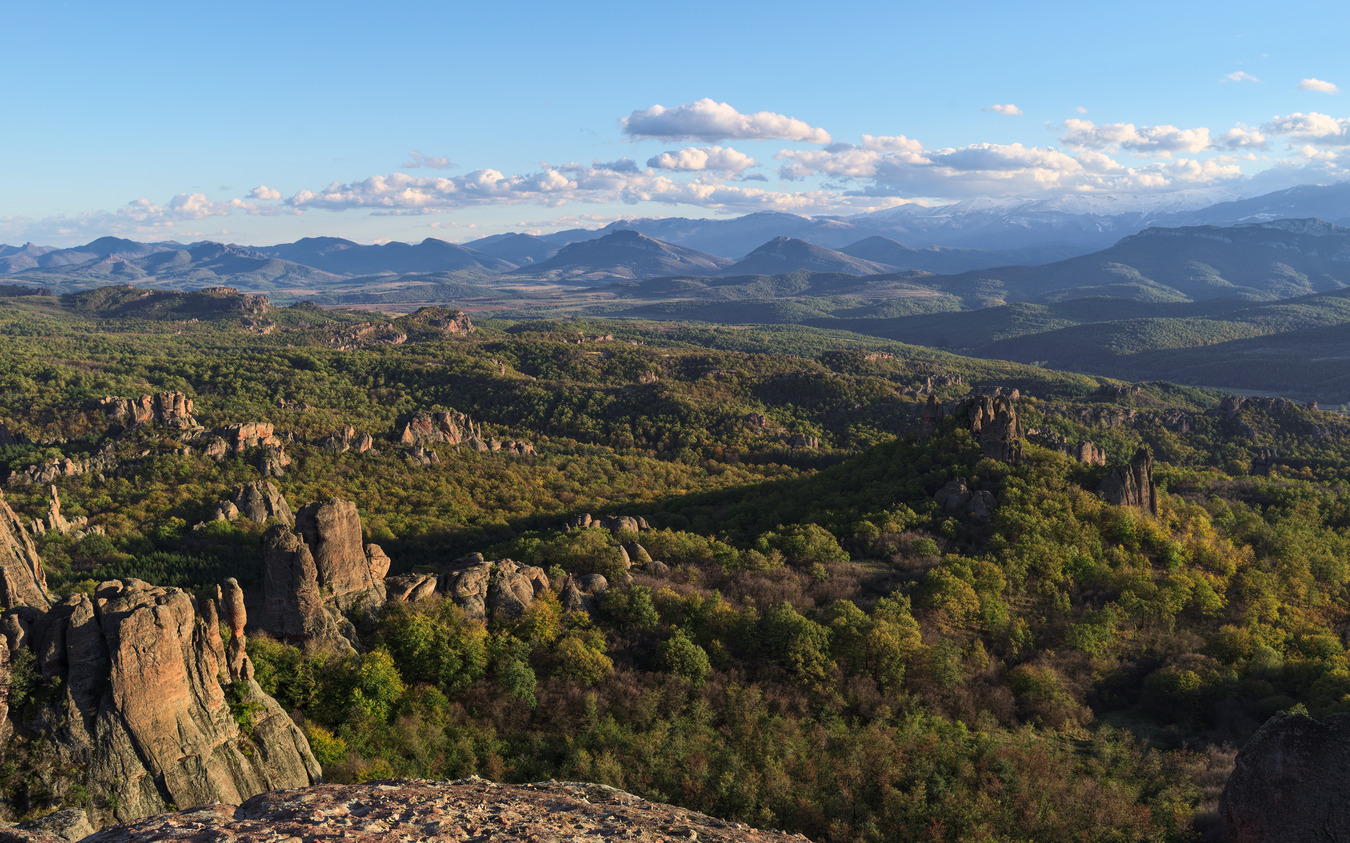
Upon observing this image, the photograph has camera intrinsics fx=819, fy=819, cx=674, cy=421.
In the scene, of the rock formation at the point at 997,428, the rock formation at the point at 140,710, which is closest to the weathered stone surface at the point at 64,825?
the rock formation at the point at 140,710

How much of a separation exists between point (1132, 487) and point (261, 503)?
231 feet

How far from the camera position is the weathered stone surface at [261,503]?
7074 centimetres

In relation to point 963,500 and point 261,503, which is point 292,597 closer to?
point 261,503

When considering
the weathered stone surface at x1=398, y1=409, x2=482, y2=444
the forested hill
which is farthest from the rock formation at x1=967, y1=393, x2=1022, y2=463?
the weathered stone surface at x1=398, y1=409, x2=482, y2=444

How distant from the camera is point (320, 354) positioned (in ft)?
580

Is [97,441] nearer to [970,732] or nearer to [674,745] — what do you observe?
[674,745]

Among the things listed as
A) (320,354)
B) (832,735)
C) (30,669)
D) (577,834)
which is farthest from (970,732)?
(320,354)

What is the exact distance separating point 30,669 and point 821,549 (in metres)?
41.7

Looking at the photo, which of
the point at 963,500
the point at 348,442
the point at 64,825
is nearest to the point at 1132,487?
the point at 963,500

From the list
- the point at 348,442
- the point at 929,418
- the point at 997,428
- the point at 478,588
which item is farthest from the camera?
the point at 348,442

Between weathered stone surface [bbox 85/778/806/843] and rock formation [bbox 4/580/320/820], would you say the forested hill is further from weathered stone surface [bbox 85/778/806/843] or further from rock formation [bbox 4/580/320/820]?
weathered stone surface [bbox 85/778/806/843]

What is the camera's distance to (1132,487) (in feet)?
194

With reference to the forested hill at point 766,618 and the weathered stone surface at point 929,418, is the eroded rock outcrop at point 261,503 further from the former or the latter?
the weathered stone surface at point 929,418

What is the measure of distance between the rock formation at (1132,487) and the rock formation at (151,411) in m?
95.8
